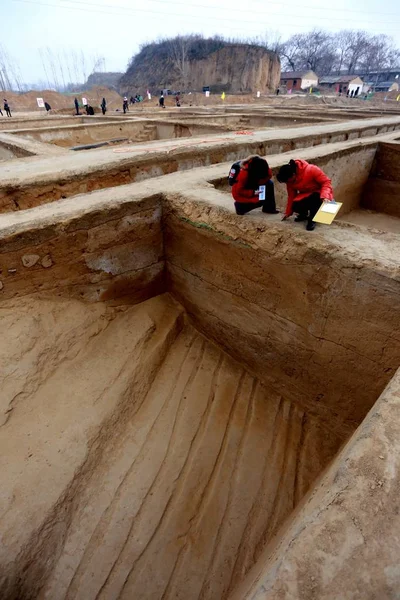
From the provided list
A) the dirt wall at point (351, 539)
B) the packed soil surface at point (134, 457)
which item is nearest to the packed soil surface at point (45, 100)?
the packed soil surface at point (134, 457)

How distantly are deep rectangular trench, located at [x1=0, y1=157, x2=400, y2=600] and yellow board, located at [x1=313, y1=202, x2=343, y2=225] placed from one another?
0.62 feet

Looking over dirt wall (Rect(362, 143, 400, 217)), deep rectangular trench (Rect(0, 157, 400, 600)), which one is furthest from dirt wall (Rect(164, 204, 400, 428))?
dirt wall (Rect(362, 143, 400, 217))

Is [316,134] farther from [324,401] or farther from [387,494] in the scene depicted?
[387,494]

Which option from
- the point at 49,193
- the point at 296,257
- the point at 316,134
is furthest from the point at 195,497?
the point at 316,134

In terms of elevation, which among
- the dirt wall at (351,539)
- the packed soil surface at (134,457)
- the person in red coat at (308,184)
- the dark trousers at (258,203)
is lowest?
the packed soil surface at (134,457)

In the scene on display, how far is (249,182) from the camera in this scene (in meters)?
2.64

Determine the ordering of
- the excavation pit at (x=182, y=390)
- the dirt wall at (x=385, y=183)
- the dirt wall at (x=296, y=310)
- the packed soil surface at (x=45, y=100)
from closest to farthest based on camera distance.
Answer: the excavation pit at (x=182, y=390), the dirt wall at (x=296, y=310), the dirt wall at (x=385, y=183), the packed soil surface at (x=45, y=100)

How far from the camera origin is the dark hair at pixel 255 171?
2.56m

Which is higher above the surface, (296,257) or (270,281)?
(296,257)

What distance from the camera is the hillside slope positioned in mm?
37094

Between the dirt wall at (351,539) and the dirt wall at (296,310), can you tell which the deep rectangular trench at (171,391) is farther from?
the dirt wall at (351,539)

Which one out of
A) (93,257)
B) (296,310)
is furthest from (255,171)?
(93,257)

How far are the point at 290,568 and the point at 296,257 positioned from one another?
187cm

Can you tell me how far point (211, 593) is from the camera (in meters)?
1.89
